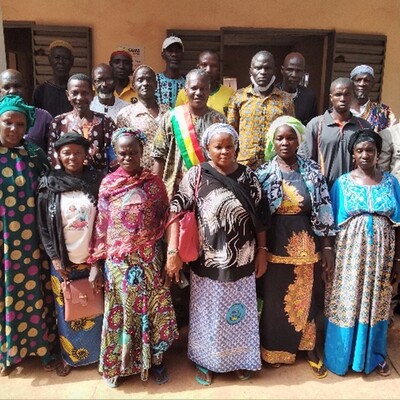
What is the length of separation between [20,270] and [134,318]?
0.87 meters

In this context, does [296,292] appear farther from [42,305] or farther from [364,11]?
[364,11]

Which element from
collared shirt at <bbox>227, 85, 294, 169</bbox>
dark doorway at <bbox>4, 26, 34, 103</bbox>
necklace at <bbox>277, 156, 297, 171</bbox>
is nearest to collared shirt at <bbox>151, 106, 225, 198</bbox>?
collared shirt at <bbox>227, 85, 294, 169</bbox>

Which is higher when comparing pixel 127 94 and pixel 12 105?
pixel 127 94

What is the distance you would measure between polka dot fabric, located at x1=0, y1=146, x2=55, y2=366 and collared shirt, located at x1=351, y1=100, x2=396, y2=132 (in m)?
3.03

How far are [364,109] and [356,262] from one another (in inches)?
69.7

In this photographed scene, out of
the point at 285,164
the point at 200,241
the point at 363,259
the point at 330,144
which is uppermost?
the point at 330,144

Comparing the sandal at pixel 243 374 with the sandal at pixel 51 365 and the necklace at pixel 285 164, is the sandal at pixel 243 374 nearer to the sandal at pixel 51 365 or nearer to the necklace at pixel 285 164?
the sandal at pixel 51 365

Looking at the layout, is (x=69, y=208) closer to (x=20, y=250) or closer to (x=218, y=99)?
(x=20, y=250)

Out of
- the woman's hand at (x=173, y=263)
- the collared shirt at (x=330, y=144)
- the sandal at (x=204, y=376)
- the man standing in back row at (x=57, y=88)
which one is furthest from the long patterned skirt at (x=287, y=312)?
the man standing in back row at (x=57, y=88)

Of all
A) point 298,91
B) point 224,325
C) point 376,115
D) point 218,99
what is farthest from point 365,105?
point 224,325

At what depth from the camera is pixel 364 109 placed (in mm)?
4336

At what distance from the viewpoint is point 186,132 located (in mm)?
3463

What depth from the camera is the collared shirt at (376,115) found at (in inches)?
169

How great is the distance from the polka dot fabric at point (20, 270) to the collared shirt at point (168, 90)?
178 centimetres
